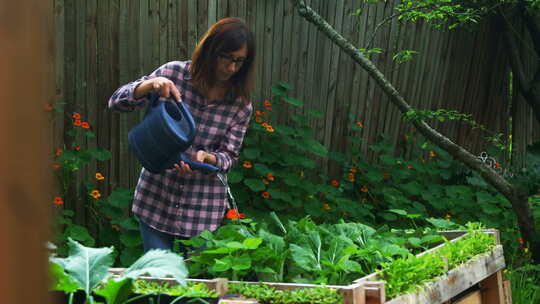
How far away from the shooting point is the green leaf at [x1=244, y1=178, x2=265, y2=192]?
4.64 metres

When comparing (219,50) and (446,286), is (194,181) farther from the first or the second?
(446,286)

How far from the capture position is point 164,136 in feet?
9.15

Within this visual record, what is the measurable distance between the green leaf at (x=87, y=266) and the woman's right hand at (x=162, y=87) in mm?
1066

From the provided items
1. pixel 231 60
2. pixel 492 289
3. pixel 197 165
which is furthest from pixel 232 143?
pixel 492 289

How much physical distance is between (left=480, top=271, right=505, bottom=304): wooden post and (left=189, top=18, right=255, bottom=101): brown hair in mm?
1338

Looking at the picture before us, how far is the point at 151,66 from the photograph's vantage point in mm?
4449

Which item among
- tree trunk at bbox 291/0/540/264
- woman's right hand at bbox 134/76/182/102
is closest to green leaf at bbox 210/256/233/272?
woman's right hand at bbox 134/76/182/102

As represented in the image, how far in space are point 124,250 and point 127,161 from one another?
0.60 meters

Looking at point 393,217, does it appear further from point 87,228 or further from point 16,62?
point 16,62

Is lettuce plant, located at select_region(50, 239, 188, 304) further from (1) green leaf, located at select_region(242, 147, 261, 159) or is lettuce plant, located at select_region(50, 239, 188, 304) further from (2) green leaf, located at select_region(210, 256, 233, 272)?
(1) green leaf, located at select_region(242, 147, 261, 159)

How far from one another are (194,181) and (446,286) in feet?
3.88

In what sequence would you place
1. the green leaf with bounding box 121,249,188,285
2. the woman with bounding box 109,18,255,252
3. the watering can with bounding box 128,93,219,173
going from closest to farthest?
the green leaf with bounding box 121,249,188,285 < the watering can with bounding box 128,93,219,173 < the woman with bounding box 109,18,255,252

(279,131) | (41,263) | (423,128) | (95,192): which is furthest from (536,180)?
(41,263)

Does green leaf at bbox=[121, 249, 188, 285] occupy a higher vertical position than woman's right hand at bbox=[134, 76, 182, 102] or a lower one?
lower
